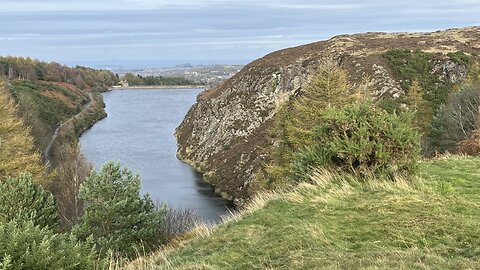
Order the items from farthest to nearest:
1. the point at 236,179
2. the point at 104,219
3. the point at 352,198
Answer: the point at 236,179 → the point at 104,219 → the point at 352,198

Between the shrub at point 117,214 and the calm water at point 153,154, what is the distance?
1807cm

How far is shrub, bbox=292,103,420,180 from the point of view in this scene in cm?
1259

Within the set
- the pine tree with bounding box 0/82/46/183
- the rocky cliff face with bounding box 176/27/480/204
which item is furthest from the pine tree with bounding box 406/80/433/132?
the pine tree with bounding box 0/82/46/183

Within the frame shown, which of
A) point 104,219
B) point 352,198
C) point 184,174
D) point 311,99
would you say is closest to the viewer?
point 352,198

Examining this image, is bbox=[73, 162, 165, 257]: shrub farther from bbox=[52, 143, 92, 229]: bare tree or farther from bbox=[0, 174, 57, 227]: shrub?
bbox=[52, 143, 92, 229]: bare tree

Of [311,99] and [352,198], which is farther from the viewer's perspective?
[311,99]

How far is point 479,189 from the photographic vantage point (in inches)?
461

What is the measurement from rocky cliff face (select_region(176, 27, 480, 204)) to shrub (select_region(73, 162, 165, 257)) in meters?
23.7

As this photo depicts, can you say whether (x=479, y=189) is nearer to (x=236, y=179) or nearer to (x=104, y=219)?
(x=104, y=219)

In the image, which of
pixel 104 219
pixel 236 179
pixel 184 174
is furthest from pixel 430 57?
pixel 104 219

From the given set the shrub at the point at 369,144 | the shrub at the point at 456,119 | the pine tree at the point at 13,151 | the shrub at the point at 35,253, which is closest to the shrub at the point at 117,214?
the pine tree at the point at 13,151

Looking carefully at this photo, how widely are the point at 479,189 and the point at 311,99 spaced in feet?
50.3

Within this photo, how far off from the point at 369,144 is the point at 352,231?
150 inches

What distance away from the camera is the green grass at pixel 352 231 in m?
7.44
